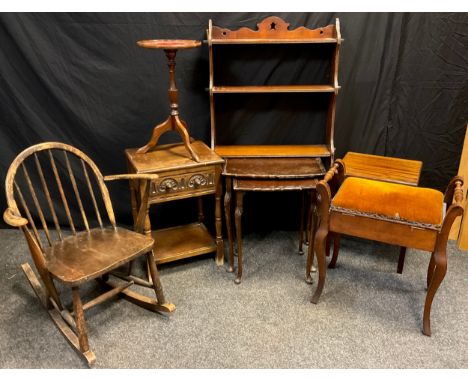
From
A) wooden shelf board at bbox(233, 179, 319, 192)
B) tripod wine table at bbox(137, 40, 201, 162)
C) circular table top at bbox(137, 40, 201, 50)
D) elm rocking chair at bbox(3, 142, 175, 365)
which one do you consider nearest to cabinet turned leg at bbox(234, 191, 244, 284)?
wooden shelf board at bbox(233, 179, 319, 192)

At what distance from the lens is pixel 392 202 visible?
2211 mm

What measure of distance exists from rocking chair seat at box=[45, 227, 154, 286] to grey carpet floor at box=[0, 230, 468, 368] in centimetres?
43

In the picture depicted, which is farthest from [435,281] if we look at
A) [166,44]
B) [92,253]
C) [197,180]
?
[166,44]

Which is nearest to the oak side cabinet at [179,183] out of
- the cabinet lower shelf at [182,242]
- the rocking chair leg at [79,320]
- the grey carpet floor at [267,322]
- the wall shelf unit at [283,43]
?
the cabinet lower shelf at [182,242]

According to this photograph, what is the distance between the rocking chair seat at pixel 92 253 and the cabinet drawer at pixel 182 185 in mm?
282

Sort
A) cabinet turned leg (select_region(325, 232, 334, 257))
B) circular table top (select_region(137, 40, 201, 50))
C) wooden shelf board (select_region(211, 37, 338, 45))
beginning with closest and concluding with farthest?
circular table top (select_region(137, 40, 201, 50))
wooden shelf board (select_region(211, 37, 338, 45))
cabinet turned leg (select_region(325, 232, 334, 257))

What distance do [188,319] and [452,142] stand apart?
2142 mm

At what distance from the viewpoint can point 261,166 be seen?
8.71 ft

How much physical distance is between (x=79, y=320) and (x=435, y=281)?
1745 mm

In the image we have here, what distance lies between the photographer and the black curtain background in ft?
9.12

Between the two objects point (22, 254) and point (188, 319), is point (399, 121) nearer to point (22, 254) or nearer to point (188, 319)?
point (188, 319)

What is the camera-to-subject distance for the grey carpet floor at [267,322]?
6.94 feet

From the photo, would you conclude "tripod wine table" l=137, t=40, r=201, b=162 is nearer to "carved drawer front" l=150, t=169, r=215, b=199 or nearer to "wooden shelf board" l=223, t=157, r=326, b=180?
"carved drawer front" l=150, t=169, r=215, b=199
